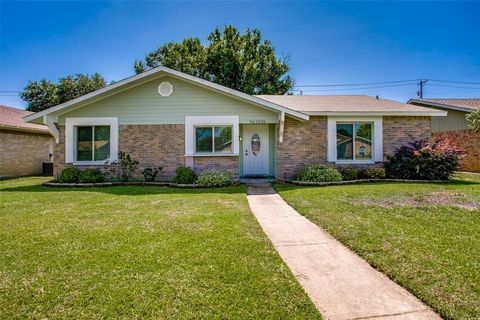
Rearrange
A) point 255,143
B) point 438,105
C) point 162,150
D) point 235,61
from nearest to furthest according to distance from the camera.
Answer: point 162,150 < point 255,143 < point 438,105 < point 235,61

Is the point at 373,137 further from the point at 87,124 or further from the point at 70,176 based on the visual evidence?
the point at 70,176

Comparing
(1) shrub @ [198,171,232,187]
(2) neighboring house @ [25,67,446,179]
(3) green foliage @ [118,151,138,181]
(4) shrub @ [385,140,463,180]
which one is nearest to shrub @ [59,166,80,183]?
(2) neighboring house @ [25,67,446,179]

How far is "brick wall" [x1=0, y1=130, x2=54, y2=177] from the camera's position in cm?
1412

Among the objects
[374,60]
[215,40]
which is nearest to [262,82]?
[215,40]

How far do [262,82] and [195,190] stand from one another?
63.7 ft

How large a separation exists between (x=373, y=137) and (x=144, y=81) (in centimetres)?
1026

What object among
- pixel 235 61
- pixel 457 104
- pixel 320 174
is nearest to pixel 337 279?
pixel 320 174

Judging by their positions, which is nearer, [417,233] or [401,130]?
[417,233]

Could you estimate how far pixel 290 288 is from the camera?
274 centimetres

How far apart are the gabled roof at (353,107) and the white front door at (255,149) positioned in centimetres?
184

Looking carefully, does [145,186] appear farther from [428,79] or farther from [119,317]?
[428,79]

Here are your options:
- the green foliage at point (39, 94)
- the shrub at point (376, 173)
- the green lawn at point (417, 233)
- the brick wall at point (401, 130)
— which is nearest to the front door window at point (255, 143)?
the green lawn at point (417, 233)

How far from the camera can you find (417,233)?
4379mm

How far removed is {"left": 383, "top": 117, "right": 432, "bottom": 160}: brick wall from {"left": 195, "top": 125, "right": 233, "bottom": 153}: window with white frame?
6966 mm
